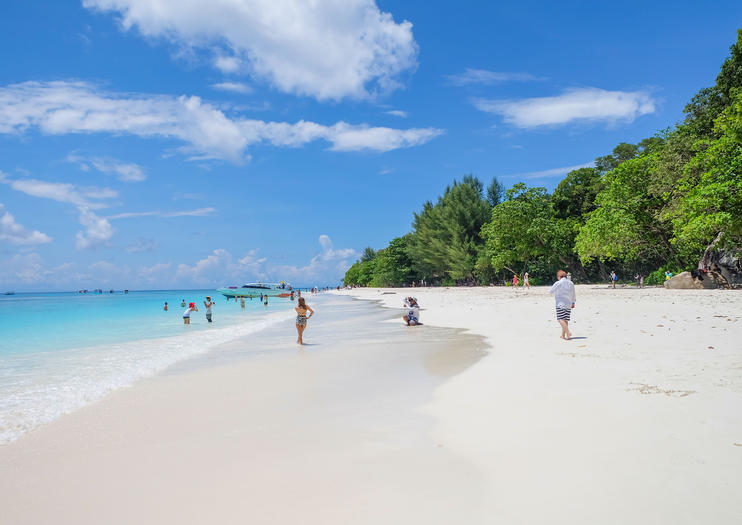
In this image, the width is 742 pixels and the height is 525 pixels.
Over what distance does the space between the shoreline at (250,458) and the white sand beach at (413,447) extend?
0.02 metres

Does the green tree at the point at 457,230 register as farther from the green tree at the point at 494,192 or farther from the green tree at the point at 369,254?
the green tree at the point at 369,254

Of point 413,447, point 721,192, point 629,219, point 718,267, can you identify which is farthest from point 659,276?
point 413,447

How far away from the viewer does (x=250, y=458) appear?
414 centimetres

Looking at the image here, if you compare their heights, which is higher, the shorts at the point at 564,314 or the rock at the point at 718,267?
the rock at the point at 718,267

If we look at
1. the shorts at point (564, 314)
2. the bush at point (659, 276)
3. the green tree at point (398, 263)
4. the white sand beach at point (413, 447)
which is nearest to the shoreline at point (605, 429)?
the white sand beach at point (413, 447)

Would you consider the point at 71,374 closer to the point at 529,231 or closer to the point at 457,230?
the point at 529,231

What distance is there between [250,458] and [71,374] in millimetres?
8081

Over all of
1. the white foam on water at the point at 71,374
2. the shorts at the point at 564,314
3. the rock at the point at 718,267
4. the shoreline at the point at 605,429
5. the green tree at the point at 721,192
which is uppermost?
the green tree at the point at 721,192

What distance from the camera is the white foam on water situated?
21.3 feet

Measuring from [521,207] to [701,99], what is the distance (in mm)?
19484

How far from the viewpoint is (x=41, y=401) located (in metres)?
7.19

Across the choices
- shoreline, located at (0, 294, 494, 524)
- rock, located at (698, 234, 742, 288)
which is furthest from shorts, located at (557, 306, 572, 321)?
rock, located at (698, 234, 742, 288)

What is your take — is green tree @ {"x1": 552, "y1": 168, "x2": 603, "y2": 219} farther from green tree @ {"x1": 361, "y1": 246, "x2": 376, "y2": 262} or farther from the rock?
green tree @ {"x1": 361, "y1": 246, "x2": 376, "y2": 262}

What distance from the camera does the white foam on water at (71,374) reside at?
648cm
